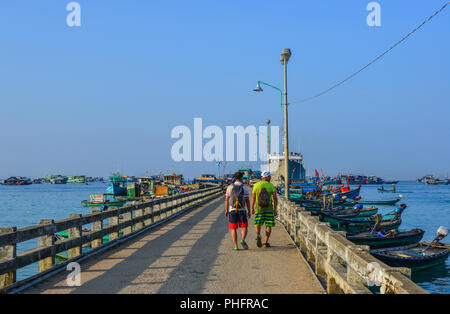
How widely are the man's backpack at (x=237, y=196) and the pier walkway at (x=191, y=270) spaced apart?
1207 mm

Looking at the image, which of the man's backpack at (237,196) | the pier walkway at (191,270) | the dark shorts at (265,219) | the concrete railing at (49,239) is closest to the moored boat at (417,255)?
the pier walkway at (191,270)

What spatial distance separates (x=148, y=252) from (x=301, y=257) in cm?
388

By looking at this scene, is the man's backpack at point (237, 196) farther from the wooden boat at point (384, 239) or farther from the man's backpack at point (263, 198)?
the wooden boat at point (384, 239)

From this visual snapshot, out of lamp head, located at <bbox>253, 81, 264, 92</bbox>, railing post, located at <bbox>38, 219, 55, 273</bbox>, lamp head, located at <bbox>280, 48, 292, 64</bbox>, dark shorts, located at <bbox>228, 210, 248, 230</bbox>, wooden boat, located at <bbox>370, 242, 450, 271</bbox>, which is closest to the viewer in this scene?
railing post, located at <bbox>38, 219, 55, 273</bbox>

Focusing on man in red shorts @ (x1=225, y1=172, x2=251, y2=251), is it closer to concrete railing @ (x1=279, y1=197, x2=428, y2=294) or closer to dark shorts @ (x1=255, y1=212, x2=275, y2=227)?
dark shorts @ (x1=255, y1=212, x2=275, y2=227)

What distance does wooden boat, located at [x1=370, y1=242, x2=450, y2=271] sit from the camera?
48.1 feet

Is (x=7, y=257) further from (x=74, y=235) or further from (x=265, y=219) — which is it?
(x=265, y=219)

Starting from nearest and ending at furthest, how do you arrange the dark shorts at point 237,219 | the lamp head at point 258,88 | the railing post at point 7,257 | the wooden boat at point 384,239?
the railing post at point 7,257 → the dark shorts at point 237,219 → the wooden boat at point 384,239 → the lamp head at point 258,88

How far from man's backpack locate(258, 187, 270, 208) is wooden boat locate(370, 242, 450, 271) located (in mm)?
6459

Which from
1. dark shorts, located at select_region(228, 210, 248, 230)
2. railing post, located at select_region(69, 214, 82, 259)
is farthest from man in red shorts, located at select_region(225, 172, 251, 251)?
railing post, located at select_region(69, 214, 82, 259)

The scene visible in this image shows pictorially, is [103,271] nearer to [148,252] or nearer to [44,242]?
[44,242]

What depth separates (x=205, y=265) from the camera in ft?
27.5

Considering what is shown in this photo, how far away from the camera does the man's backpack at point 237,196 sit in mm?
10320
